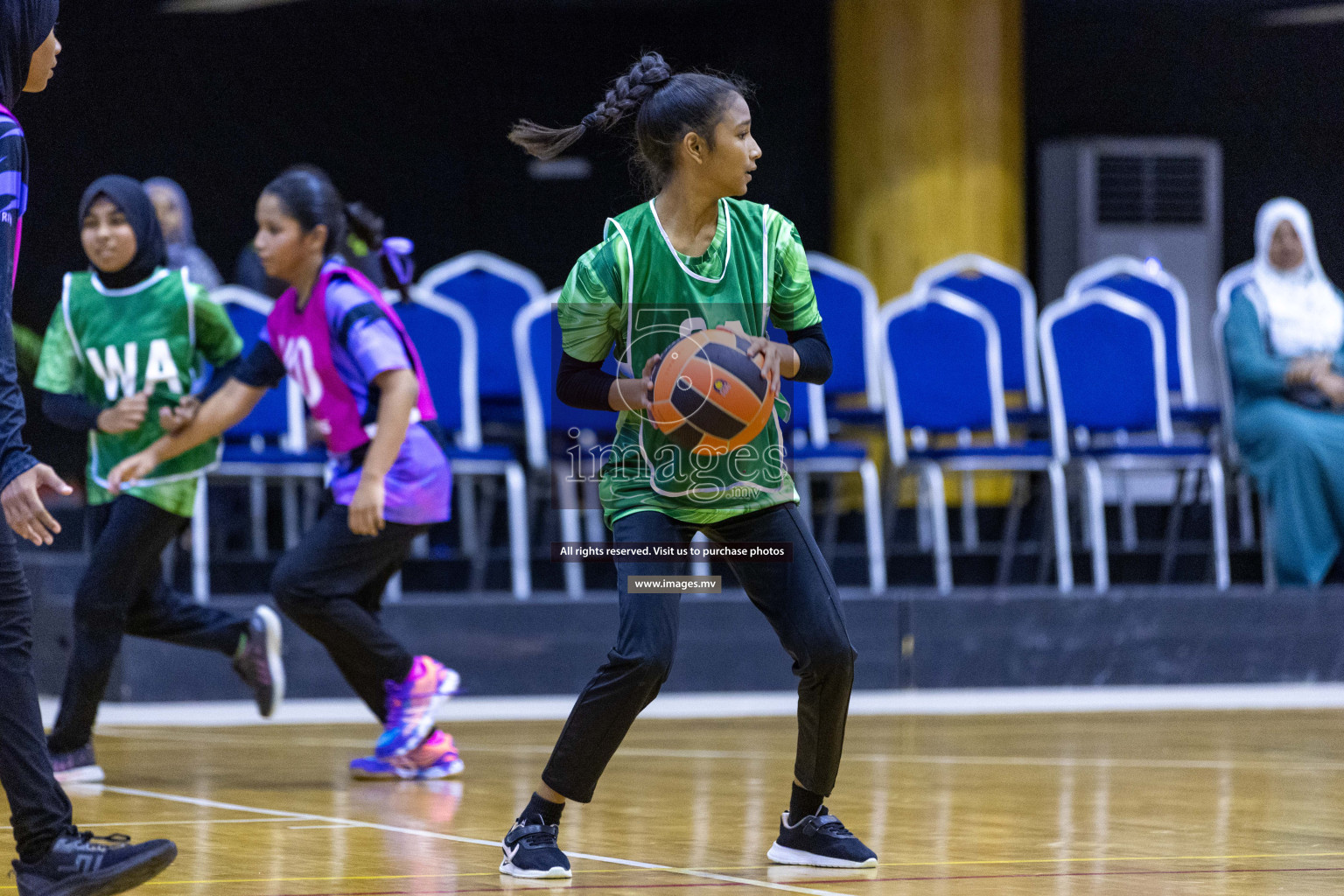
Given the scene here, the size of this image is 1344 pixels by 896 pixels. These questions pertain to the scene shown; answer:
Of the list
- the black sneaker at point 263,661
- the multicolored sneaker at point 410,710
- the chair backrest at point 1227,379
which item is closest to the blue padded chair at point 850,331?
the chair backrest at point 1227,379

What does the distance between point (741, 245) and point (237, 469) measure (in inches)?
A: 138

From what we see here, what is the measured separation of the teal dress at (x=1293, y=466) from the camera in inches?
274

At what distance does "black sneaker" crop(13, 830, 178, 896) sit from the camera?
2.54 metres

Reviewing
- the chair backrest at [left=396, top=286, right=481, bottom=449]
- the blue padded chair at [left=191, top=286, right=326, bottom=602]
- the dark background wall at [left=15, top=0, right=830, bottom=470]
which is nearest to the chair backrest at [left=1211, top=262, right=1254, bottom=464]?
the chair backrest at [left=396, top=286, right=481, bottom=449]

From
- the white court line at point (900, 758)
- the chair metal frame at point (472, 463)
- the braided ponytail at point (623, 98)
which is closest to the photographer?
the braided ponytail at point (623, 98)

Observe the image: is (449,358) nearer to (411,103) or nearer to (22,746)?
(411,103)

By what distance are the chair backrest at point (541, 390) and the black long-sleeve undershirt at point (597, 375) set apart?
3.35m

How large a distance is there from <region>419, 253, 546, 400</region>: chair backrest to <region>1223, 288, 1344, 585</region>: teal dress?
9.11 feet

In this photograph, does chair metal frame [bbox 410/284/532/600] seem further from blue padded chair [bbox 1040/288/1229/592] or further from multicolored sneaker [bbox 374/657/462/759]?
blue padded chair [bbox 1040/288/1229/592]

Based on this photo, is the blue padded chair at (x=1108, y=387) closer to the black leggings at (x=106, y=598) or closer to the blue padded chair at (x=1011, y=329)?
the blue padded chair at (x=1011, y=329)

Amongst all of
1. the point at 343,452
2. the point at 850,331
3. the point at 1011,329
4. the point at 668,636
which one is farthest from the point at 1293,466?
the point at 668,636

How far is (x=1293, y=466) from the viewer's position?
6.96 metres

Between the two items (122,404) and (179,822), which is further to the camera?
(122,404)

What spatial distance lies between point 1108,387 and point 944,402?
2.18 ft
